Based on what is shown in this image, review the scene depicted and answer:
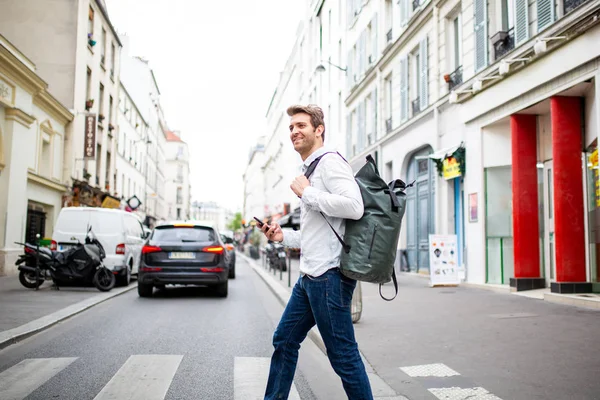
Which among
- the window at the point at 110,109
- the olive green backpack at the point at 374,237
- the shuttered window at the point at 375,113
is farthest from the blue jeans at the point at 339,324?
the window at the point at 110,109

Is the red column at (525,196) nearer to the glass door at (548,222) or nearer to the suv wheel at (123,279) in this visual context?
the glass door at (548,222)

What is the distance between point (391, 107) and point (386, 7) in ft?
13.2

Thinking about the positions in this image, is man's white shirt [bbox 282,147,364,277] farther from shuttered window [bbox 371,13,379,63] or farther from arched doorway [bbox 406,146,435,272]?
shuttered window [bbox 371,13,379,63]

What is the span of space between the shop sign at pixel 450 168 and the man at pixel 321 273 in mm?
12383

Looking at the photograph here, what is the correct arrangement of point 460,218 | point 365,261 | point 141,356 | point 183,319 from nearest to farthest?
point 365,261 < point 141,356 < point 183,319 < point 460,218

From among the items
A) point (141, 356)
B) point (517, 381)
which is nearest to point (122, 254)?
point (141, 356)

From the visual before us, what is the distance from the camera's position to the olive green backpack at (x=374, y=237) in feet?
9.64

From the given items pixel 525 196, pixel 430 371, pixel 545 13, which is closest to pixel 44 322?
pixel 430 371

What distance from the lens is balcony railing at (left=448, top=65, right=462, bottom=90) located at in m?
15.4

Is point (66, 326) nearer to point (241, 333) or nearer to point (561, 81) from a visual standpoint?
point (241, 333)

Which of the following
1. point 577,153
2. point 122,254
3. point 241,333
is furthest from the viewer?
point 122,254

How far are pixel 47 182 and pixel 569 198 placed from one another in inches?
710

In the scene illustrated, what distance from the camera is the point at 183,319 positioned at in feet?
29.1

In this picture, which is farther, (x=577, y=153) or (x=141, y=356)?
(x=577, y=153)
